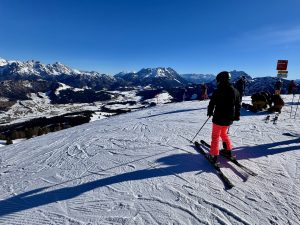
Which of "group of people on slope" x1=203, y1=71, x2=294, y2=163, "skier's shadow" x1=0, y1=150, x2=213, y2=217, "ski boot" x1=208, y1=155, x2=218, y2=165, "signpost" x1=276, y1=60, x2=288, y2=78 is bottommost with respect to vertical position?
"skier's shadow" x1=0, y1=150, x2=213, y2=217

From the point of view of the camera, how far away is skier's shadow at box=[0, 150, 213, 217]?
22.5 ft

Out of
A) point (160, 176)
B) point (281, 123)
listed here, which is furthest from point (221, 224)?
point (281, 123)

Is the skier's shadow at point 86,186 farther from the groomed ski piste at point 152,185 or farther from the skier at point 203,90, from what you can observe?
the skier at point 203,90

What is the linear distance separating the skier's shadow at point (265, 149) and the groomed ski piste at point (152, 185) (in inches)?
1.4

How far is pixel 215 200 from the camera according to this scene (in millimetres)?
6227

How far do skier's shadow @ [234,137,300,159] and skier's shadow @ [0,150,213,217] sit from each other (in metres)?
1.76

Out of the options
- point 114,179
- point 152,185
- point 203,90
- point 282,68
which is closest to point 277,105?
point 282,68

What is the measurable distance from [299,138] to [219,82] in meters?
6.19

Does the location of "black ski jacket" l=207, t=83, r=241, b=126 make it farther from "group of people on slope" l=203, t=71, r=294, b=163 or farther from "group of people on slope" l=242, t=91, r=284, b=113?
"group of people on slope" l=242, t=91, r=284, b=113

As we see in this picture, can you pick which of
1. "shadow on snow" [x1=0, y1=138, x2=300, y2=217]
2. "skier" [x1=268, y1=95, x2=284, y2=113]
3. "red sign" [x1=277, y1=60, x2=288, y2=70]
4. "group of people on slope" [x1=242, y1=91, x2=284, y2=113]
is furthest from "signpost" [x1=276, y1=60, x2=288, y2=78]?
"shadow on snow" [x1=0, y1=138, x2=300, y2=217]

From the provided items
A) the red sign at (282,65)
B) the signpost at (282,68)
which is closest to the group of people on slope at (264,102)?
the signpost at (282,68)

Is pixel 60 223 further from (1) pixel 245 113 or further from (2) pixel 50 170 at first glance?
(1) pixel 245 113

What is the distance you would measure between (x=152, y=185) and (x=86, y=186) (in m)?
1.95

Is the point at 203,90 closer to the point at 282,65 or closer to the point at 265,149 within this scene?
the point at 282,65
